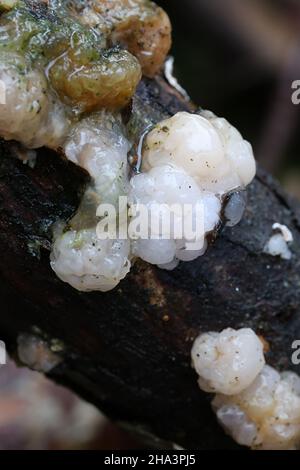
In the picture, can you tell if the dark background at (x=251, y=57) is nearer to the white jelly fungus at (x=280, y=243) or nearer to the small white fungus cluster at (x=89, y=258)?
the white jelly fungus at (x=280, y=243)

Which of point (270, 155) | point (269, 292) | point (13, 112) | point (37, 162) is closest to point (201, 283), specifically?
point (269, 292)

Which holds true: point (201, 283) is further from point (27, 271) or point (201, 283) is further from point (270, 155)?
point (270, 155)

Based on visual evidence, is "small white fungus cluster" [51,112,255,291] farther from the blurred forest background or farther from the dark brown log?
the blurred forest background

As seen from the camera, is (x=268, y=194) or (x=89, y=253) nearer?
(x=89, y=253)

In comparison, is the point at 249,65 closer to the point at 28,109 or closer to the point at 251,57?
the point at 251,57

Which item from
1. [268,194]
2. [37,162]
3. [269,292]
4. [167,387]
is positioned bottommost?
[167,387]

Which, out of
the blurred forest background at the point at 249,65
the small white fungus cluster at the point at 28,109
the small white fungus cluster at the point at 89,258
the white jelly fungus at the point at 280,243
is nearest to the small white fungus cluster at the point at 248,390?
the white jelly fungus at the point at 280,243
